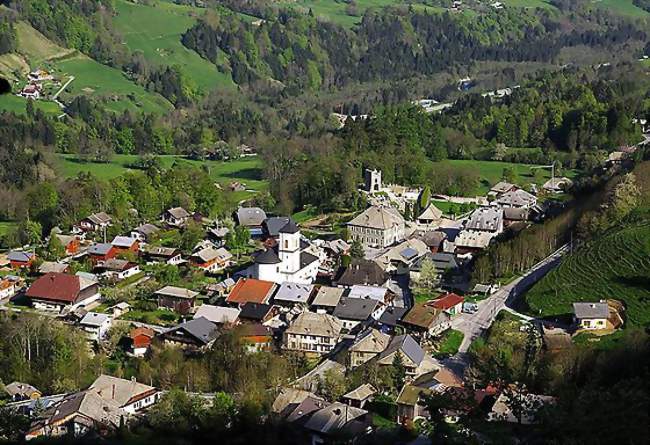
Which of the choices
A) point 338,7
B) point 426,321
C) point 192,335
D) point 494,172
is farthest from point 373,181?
point 338,7

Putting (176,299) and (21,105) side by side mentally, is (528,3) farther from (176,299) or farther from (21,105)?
(176,299)

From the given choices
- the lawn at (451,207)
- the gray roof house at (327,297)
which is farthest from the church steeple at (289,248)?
the lawn at (451,207)

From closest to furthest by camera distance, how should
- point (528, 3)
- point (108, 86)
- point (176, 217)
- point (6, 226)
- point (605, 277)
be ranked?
point (605, 277)
point (176, 217)
point (6, 226)
point (108, 86)
point (528, 3)

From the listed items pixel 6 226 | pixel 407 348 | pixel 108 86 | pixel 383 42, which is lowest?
pixel 108 86

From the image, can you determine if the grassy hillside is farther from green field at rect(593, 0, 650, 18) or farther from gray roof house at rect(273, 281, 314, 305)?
green field at rect(593, 0, 650, 18)

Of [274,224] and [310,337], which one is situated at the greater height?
[310,337]

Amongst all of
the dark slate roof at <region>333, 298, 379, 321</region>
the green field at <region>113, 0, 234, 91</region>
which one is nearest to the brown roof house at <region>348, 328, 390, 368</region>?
the dark slate roof at <region>333, 298, 379, 321</region>

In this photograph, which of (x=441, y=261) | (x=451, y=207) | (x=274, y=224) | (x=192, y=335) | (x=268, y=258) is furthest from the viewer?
(x=451, y=207)

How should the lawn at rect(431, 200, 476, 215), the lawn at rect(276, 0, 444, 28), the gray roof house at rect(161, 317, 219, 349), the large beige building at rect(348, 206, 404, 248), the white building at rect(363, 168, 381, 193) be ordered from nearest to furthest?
the gray roof house at rect(161, 317, 219, 349) → the large beige building at rect(348, 206, 404, 248) → the lawn at rect(431, 200, 476, 215) → the white building at rect(363, 168, 381, 193) → the lawn at rect(276, 0, 444, 28)
